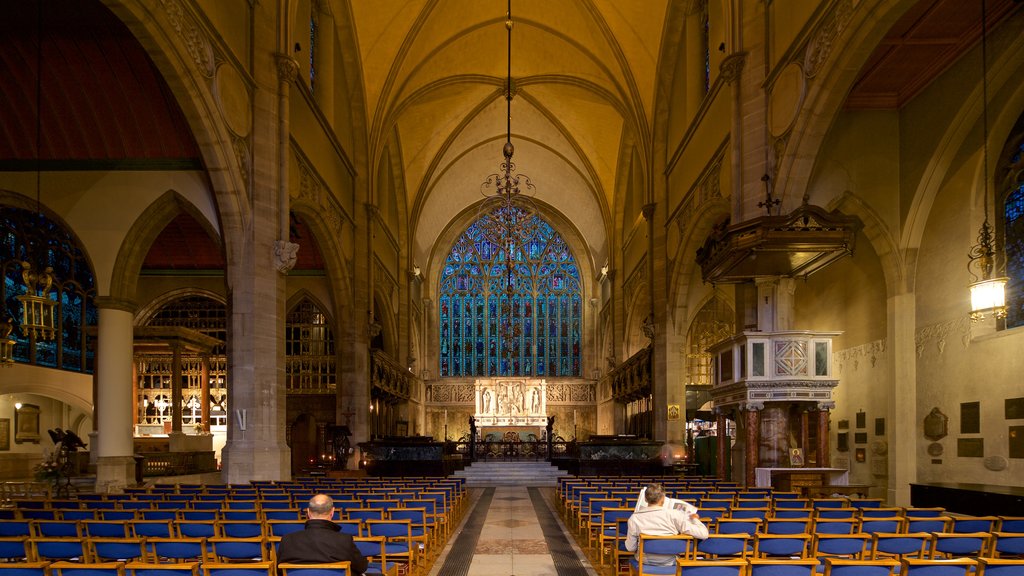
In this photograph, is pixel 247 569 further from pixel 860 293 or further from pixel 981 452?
pixel 860 293

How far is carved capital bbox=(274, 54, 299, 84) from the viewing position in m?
16.5

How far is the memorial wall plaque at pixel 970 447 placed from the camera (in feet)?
44.9

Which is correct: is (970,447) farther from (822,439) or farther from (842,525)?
(842,525)

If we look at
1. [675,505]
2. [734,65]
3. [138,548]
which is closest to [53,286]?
[734,65]

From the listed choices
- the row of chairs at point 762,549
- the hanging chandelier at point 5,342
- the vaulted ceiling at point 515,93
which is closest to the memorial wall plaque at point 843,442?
the vaulted ceiling at point 515,93

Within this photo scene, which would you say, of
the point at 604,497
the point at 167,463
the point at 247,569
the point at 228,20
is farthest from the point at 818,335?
the point at 167,463

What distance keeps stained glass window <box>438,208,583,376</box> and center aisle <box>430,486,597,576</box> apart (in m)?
26.9

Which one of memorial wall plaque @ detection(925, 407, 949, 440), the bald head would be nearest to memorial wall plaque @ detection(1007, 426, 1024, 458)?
memorial wall plaque @ detection(925, 407, 949, 440)

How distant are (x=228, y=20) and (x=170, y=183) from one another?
3.48m

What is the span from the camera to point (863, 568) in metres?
4.78

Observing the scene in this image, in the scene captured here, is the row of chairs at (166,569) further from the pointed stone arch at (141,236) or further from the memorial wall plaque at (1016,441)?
the pointed stone arch at (141,236)

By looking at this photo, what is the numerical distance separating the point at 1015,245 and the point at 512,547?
32.1ft

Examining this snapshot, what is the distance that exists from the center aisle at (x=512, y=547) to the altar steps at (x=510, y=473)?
8.01 meters

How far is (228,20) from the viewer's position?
14.9 m
